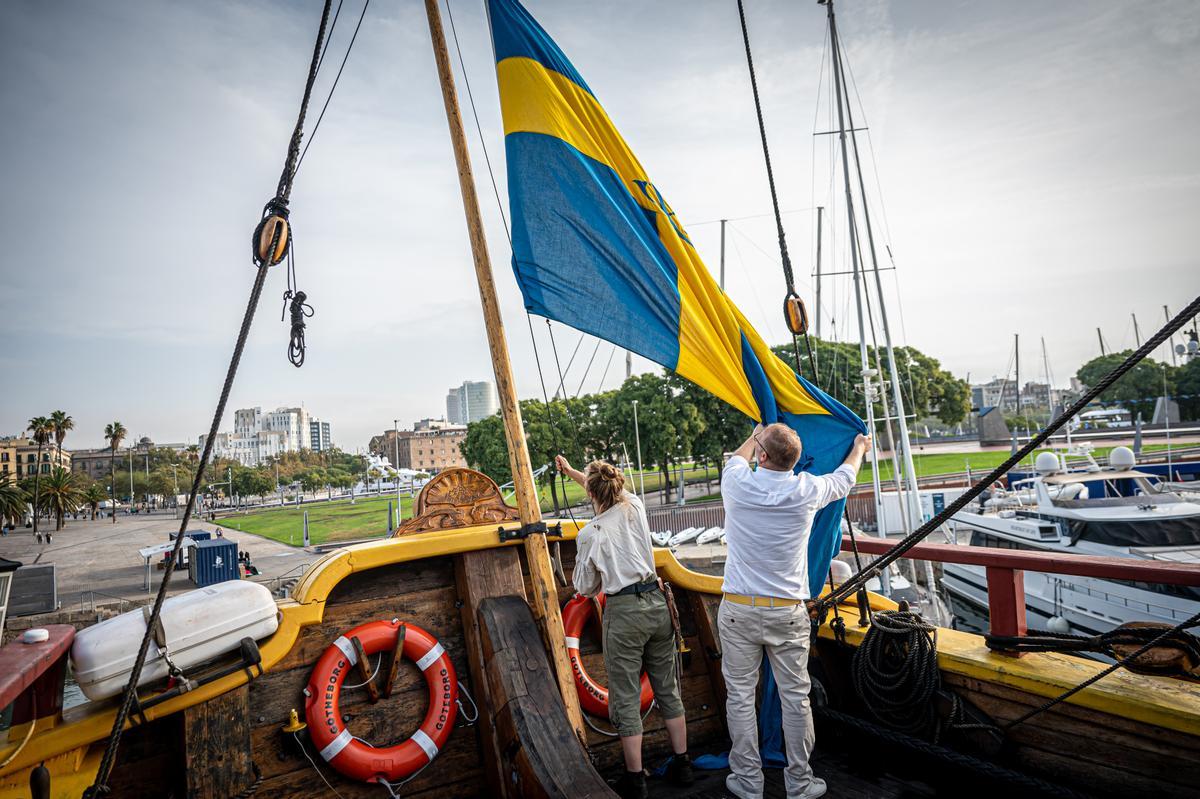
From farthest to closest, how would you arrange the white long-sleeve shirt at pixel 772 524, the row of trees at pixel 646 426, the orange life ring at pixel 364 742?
the row of trees at pixel 646 426 < the orange life ring at pixel 364 742 < the white long-sleeve shirt at pixel 772 524

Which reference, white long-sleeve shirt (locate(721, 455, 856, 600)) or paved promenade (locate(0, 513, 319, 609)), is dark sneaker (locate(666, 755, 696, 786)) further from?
paved promenade (locate(0, 513, 319, 609))

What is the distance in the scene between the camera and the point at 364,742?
9.37 feet

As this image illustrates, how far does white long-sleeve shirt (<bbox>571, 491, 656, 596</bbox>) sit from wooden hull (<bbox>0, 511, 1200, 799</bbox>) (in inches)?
17.0

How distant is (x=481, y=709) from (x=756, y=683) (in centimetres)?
134

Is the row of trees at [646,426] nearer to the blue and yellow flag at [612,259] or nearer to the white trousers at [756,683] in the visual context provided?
the blue and yellow flag at [612,259]

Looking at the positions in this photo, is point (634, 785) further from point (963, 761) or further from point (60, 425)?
point (60, 425)

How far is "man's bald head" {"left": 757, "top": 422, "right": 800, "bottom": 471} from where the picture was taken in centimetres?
264

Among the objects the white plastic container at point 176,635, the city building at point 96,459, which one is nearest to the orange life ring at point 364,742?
the white plastic container at point 176,635

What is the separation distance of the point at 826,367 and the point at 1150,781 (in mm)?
32487

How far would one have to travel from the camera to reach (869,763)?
302 centimetres

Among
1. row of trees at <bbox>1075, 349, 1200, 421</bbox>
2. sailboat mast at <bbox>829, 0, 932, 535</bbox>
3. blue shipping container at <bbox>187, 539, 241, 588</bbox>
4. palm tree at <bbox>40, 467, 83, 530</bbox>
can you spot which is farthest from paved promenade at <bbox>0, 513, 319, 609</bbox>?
row of trees at <bbox>1075, 349, 1200, 421</bbox>

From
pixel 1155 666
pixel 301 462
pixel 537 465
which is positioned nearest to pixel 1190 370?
pixel 537 465

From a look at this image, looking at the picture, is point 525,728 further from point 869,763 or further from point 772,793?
point 869,763

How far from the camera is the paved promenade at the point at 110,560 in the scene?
828 inches
